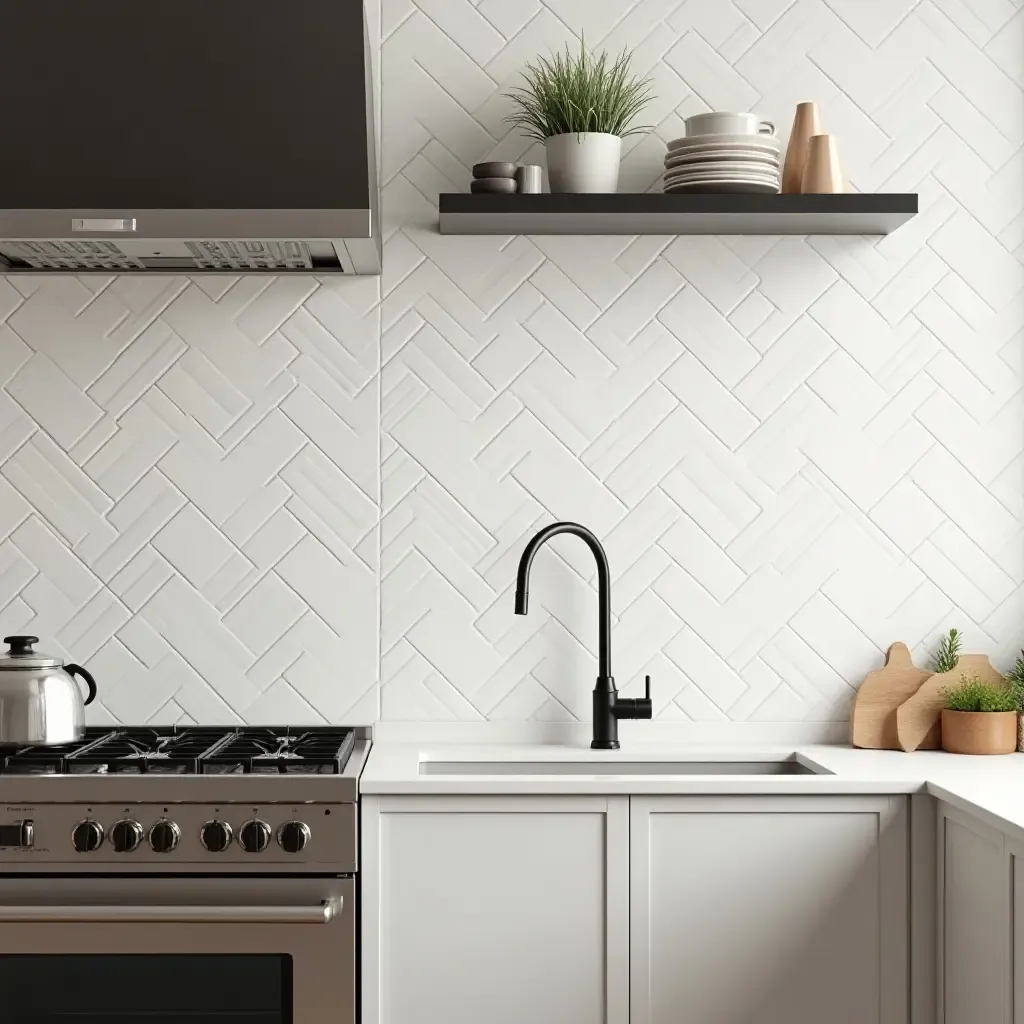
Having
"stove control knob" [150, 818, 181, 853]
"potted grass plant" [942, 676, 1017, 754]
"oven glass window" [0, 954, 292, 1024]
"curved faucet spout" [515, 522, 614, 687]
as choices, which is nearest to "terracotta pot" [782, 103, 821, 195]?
"curved faucet spout" [515, 522, 614, 687]

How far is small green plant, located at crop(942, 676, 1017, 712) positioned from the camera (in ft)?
7.78

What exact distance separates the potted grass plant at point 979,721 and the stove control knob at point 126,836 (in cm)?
161

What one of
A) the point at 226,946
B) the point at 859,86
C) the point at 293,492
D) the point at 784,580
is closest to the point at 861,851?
the point at 784,580

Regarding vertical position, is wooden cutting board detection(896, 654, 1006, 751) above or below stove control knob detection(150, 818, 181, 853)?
above

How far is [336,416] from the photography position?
8.23 feet

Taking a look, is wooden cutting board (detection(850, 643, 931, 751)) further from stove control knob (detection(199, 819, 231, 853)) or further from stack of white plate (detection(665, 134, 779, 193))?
stove control knob (detection(199, 819, 231, 853))

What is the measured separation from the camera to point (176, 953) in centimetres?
190

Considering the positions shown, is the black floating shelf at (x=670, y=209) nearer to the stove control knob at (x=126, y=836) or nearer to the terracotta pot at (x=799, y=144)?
the terracotta pot at (x=799, y=144)

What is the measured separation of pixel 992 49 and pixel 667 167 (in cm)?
82

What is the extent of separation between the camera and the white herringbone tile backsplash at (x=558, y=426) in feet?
8.16

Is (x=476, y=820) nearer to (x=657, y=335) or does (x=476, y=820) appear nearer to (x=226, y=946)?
(x=226, y=946)

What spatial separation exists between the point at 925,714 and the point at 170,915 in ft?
5.11

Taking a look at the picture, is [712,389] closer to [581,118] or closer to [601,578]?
[601,578]

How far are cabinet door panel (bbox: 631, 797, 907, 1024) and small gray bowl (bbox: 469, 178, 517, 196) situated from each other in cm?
122
